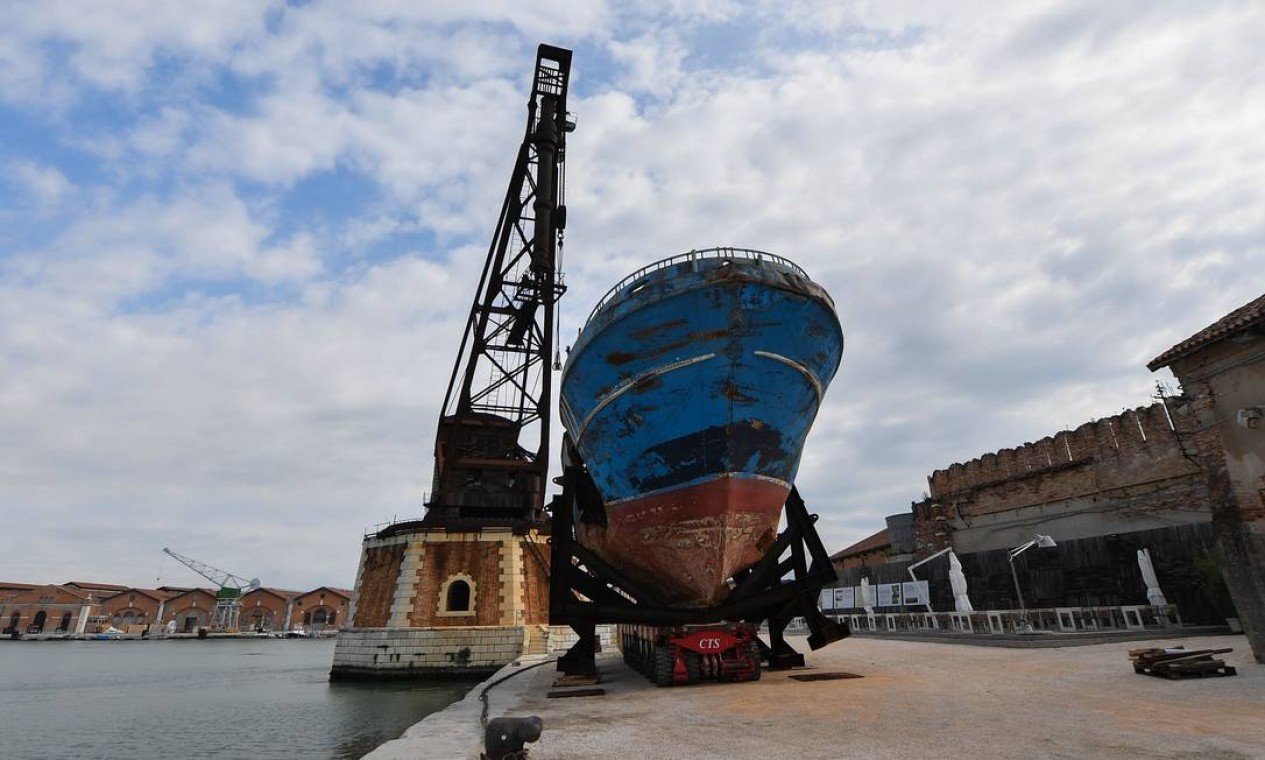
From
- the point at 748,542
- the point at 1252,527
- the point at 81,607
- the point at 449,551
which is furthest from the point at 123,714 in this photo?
the point at 81,607

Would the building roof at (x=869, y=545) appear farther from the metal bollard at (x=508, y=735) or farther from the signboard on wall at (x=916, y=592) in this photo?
the metal bollard at (x=508, y=735)

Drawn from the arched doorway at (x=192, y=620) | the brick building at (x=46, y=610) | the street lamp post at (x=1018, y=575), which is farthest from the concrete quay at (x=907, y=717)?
the brick building at (x=46, y=610)

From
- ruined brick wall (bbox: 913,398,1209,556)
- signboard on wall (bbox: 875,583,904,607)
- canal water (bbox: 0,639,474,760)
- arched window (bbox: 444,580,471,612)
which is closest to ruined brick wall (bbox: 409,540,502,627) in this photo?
arched window (bbox: 444,580,471,612)

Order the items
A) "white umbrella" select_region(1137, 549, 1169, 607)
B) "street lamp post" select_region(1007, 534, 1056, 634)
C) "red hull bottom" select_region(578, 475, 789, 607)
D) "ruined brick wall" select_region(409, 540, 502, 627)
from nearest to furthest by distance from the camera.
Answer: "red hull bottom" select_region(578, 475, 789, 607) → "white umbrella" select_region(1137, 549, 1169, 607) → "street lamp post" select_region(1007, 534, 1056, 634) → "ruined brick wall" select_region(409, 540, 502, 627)

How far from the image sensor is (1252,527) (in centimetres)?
813

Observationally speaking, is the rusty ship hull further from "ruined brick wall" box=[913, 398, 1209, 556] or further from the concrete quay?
"ruined brick wall" box=[913, 398, 1209, 556]

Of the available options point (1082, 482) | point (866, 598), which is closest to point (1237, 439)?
point (1082, 482)

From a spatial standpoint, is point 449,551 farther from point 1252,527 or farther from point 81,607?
point 81,607

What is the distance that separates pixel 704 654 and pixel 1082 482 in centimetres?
1898

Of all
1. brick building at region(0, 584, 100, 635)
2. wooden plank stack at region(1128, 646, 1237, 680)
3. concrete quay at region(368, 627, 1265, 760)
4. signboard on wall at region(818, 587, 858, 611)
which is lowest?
concrete quay at region(368, 627, 1265, 760)

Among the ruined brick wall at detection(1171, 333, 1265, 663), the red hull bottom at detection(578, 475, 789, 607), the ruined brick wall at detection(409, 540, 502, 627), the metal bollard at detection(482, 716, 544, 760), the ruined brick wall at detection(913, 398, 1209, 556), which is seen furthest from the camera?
the ruined brick wall at detection(409, 540, 502, 627)

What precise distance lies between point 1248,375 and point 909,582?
1606 cm

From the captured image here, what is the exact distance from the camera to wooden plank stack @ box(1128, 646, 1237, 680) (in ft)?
23.7

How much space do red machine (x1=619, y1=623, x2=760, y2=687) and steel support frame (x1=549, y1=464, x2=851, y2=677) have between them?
0.59ft
